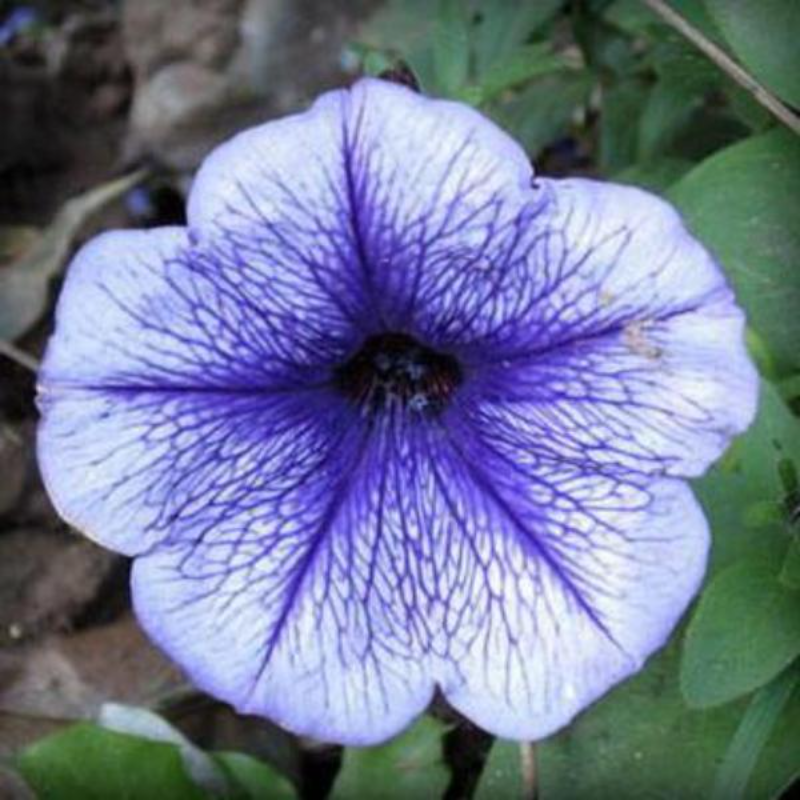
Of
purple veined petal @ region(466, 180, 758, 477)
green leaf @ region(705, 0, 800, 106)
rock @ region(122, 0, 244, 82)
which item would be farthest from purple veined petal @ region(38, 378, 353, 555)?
rock @ region(122, 0, 244, 82)

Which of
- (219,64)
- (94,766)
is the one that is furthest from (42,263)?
(94,766)

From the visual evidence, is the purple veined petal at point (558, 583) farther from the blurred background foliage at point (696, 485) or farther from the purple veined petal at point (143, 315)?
the purple veined petal at point (143, 315)

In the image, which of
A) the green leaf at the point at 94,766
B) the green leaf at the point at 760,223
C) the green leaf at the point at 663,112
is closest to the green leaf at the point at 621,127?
the green leaf at the point at 663,112

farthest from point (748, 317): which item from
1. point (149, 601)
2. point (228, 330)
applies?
point (149, 601)

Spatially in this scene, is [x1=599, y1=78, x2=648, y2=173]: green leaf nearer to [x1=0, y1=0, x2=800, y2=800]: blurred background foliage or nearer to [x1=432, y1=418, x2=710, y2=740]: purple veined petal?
[x1=0, y1=0, x2=800, y2=800]: blurred background foliage

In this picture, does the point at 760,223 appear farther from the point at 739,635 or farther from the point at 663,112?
the point at 739,635

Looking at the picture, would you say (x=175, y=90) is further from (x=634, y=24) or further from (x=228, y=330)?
(x=228, y=330)
